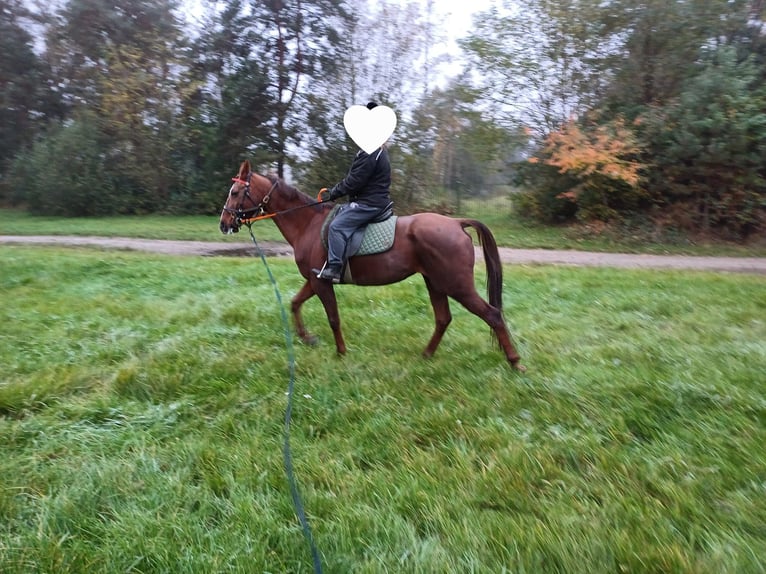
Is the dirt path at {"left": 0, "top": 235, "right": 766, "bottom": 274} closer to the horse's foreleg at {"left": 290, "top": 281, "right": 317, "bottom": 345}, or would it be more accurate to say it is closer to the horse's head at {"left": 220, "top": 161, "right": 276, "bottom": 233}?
the horse's foreleg at {"left": 290, "top": 281, "right": 317, "bottom": 345}

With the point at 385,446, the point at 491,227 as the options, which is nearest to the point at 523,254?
the point at 491,227

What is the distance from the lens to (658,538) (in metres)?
2.32

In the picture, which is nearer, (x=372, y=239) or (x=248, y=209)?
(x=372, y=239)

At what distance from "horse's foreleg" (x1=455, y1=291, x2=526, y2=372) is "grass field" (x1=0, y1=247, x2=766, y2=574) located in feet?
0.72

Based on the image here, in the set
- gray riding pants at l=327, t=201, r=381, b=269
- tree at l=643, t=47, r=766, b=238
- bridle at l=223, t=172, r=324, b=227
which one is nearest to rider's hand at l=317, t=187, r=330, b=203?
bridle at l=223, t=172, r=324, b=227

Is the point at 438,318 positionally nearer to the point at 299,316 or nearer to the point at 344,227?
the point at 344,227

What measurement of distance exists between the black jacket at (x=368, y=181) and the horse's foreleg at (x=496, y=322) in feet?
4.44

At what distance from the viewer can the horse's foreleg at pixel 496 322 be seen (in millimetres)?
4723

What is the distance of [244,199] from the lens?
5.49 meters

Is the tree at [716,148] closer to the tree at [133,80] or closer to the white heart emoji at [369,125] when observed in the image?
the white heart emoji at [369,125]

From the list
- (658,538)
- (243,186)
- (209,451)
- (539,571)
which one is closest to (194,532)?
(209,451)

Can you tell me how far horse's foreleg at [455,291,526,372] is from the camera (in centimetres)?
472

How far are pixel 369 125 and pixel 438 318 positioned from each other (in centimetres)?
217

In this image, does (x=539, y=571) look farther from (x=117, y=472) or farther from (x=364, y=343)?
(x=364, y=343)
